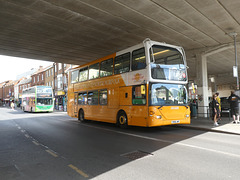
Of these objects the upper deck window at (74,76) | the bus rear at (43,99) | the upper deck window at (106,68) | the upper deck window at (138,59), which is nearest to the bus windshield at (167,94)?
the upper deck window at (138,59)

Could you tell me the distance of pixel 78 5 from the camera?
9.55 m

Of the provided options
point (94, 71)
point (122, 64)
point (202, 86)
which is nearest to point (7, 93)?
point (94, 71)

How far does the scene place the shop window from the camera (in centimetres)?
960

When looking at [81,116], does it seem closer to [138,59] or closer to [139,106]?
[139,106]

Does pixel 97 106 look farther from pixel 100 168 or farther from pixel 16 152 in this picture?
pixel 100 168

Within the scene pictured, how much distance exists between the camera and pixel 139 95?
9.92 metres

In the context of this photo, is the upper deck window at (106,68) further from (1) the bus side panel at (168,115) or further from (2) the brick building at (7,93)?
(2) the brick building at (7,93)

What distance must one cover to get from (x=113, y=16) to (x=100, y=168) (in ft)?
28.4

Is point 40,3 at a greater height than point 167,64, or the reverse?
point 40,3

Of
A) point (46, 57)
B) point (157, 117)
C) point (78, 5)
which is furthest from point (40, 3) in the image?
point (46, 57)

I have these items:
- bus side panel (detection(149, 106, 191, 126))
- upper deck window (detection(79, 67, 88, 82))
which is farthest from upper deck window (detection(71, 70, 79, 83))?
bus side panel (detection(149, 106, 191, 126))

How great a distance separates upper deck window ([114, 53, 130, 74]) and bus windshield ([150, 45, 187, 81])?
5.81 feet

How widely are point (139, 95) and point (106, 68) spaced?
Answer: 3670 millimetres

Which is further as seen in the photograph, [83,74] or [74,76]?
[74,76]
